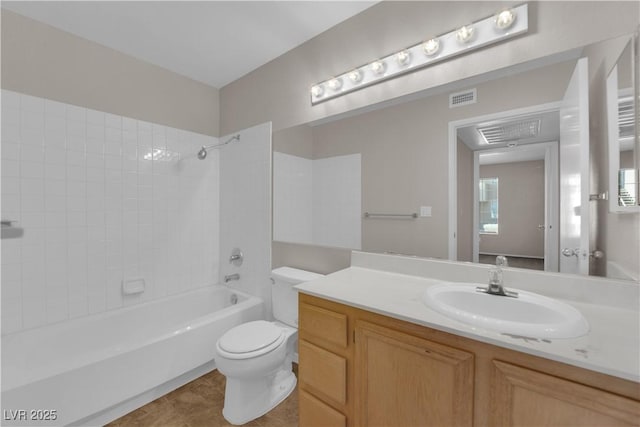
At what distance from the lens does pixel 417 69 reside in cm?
141

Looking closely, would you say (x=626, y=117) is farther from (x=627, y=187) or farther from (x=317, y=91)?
(x=317, y=91)

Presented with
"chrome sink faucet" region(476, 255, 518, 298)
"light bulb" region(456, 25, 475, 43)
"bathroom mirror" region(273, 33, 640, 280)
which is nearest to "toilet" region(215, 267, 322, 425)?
"bathroom mirror" region(273, 33, 640, 280)

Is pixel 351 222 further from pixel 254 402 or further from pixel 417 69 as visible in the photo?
pixel 254 402

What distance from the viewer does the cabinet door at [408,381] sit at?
2.68 ft

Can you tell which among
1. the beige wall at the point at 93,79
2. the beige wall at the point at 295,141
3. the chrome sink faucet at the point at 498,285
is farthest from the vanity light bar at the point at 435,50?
the beige wall at the point at 93,79

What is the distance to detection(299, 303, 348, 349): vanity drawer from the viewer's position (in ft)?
3.56

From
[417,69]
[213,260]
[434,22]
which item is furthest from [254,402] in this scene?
[434,22]

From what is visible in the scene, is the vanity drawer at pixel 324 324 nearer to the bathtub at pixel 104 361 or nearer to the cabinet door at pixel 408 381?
the cabinet door at pixel 408 381

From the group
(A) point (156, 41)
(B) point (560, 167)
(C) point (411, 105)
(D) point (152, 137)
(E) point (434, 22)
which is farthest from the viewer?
(D) point (152, 137)

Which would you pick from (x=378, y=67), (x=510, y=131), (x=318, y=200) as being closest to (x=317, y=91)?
(x=378, y=67)

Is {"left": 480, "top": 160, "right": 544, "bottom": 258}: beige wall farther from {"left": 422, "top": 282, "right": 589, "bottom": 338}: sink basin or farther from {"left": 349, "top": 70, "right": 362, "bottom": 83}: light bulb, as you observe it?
{"left": 349, "top": 70, "right": 362, "bottom": 83}: light bulb

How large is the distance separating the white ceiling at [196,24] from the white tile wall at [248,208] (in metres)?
0.61

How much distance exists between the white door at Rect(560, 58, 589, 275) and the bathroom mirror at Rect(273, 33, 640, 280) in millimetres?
33

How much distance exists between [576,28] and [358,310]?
1.41 metres
